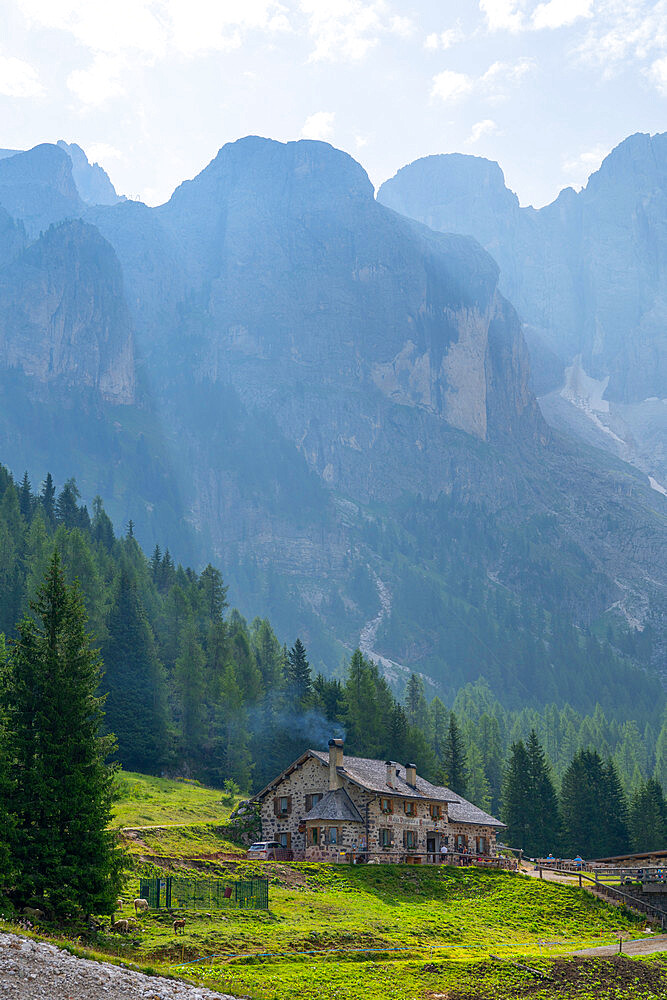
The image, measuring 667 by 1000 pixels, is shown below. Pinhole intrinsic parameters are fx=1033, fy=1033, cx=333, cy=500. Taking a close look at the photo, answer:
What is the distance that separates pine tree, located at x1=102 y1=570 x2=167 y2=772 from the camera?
10344 cm

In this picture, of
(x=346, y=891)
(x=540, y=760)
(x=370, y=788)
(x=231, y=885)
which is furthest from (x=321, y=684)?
(x=231, y=885)

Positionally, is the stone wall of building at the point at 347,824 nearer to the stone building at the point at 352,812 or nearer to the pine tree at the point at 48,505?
the stone building at the point at 352,812

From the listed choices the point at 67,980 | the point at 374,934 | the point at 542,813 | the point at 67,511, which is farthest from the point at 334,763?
the point at 67,511

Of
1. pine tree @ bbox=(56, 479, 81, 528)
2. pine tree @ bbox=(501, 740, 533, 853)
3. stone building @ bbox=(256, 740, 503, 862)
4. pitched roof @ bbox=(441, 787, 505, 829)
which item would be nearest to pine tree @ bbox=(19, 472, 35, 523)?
pine tree @ bbox=(56, 479, 81, 528)

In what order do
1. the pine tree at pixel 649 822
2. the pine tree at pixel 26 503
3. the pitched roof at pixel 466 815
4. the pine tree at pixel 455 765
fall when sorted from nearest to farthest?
the pitched roof at pixel 466 815
the pine tree at pixel 649 822
the pine tree at pixel 455 765
the pine tree at pixel 26 503

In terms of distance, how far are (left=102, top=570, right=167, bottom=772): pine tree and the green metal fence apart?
4925cm

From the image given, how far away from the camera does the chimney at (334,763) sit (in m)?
77.8

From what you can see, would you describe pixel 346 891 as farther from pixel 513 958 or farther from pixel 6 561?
pixel 6 561

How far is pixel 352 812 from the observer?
7512 cm

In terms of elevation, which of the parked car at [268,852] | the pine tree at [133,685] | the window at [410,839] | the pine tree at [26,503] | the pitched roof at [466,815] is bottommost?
the parked car at [268,852]

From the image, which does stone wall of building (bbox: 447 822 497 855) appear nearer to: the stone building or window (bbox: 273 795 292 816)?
the stone building

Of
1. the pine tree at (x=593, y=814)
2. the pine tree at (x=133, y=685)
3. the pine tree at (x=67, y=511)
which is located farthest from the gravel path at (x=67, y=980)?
the pine tree at (x=67, y=511)

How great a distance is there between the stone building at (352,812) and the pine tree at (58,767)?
32.7 m

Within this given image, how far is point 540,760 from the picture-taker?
4660 inches
